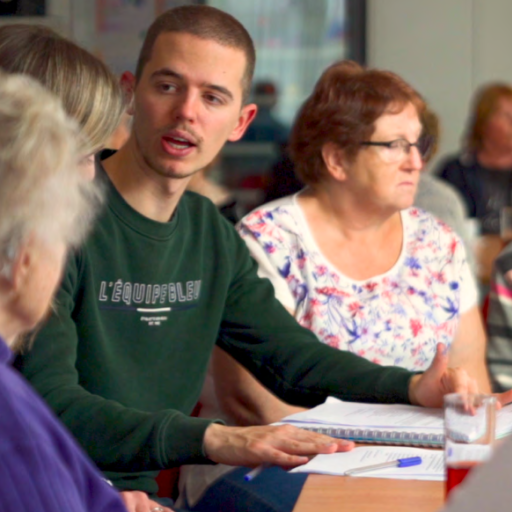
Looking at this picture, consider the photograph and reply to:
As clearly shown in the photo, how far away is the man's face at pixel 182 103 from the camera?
1959 mm

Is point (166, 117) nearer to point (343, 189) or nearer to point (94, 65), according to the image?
point (94, 65)

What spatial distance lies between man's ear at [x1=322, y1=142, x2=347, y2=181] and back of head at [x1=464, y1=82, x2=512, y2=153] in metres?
3.13

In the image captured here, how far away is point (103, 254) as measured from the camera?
1815 mm

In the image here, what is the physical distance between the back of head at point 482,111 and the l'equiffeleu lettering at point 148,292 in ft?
12.7

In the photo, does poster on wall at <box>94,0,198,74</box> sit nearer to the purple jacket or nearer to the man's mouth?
the man's mouth

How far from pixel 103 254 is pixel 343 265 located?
79 cm

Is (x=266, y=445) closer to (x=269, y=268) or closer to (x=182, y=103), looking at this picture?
(x=182, y=103)

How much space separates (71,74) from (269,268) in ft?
2.92

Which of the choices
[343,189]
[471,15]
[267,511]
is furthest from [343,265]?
[471,15]

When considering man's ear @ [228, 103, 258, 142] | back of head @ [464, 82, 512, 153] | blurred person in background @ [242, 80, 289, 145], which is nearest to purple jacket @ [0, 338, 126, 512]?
man's ear @ [228, 103, 258, 142]

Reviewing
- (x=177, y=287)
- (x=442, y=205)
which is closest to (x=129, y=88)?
(x=177, y=287)

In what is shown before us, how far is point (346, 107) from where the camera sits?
8.38 ft

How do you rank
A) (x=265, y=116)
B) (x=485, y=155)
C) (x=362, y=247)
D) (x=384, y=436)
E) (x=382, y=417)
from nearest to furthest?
(x=384, y=436) → (x=382, y=417) → (x=362, y=247) → (x=485, y=155) → (x=265, y=116)

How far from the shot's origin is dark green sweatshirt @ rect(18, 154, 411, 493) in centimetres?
157
